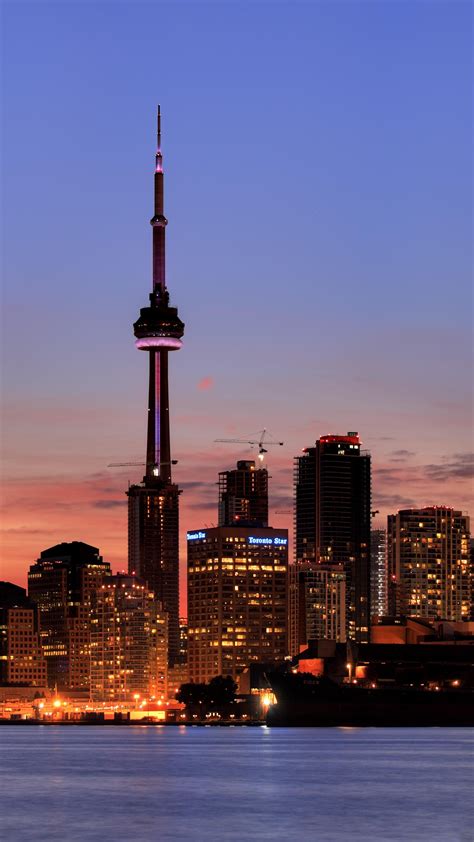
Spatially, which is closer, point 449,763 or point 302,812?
point 302,812

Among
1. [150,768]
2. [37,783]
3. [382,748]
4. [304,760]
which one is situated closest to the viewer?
[37,783]

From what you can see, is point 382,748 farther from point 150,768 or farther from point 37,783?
point 37,783

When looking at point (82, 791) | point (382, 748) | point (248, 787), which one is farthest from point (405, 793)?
point (382, 748)

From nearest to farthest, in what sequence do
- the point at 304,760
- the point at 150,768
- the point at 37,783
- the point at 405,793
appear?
1. the point at 405,793
2. the point at 37,783
3. the point at 150,768
4. the point at 304,760

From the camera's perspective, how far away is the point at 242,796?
116 meters

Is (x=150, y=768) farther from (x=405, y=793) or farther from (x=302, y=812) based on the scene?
(x=302, y=812)

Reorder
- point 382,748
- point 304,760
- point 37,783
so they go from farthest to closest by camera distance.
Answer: point 382,748, point 304,760, point 37,783

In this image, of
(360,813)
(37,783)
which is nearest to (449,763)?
(37,783)

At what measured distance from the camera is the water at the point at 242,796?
301 feet

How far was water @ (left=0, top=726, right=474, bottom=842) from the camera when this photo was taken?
91.8 metres

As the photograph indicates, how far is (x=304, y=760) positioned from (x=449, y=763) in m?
15.0

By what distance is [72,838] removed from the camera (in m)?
88.6

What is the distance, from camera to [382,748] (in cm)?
18562

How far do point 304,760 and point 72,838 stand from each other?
73499mm
